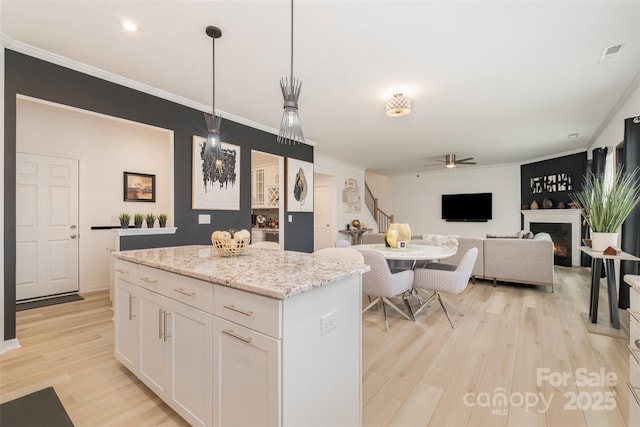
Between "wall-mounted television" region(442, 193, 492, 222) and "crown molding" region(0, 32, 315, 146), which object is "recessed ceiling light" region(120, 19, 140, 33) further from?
"wall-mounted television" region(442, 193, 492, 222)

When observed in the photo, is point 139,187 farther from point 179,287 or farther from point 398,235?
point 398,235

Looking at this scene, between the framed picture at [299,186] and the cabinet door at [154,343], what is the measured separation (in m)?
3.29

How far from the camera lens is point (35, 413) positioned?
122 cm

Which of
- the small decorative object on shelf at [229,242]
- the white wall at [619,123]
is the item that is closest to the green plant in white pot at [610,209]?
the white wall at [619,123]

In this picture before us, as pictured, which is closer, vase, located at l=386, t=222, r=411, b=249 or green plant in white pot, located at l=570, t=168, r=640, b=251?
green plant in white pot, located at l=570, t=168, r=640, b=251

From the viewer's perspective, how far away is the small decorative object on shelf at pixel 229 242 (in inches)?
73.9

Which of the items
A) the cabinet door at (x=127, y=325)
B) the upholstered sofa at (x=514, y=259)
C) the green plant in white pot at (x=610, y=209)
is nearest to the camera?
the cabinet door at (x=127, y=325)

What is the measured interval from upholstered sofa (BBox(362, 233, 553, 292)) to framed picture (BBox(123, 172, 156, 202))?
→ 4.37 metres

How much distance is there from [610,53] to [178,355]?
158 inches

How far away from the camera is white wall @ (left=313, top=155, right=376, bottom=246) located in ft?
22.2

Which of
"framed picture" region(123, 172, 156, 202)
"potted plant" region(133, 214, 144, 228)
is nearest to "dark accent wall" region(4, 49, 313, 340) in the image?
"potted plant" region(133, 214, 144, 228)

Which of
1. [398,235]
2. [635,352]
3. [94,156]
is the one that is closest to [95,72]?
[94,156]

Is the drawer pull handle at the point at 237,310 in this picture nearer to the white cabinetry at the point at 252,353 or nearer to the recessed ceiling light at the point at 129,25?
the white cabinetry at the point at 252,353

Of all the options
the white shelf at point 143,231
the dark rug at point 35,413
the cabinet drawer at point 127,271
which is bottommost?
the dark rug at point 35,413
